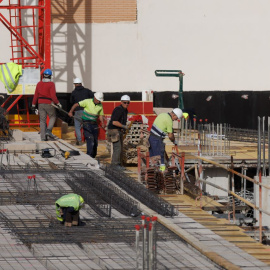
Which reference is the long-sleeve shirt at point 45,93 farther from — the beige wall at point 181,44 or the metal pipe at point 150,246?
the metal pipe at point 150,246

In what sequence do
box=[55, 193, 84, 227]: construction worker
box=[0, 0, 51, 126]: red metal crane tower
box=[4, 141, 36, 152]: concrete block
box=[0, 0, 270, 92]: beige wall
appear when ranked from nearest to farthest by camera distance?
1. box=[55, 193, 84, 227]: construction worker
2. box=[4, 141, 36, 152]: concrete block
3. box=[0, 0, 51, 126]: red metal crane tower
4. box=[0, 0, 270, 92]: beige wall

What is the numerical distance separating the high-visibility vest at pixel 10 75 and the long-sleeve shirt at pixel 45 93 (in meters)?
3.28

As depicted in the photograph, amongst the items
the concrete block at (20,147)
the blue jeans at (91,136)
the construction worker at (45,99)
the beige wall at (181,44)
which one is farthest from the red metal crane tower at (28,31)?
the blue jeans at (91,136)

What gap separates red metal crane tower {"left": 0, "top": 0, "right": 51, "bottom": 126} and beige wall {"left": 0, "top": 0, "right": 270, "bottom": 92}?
2.05 metres

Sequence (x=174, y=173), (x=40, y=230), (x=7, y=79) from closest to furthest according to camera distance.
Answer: (x=40, y=230), (x=174, y=173), (x=7, y=79)

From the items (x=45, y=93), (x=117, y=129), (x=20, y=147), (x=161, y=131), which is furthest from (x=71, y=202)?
(x=45, y=93)

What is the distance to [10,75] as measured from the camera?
28.6 meters

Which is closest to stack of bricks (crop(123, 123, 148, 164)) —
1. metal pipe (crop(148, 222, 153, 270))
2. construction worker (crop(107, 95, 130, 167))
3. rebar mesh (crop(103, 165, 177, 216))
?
construction worker (crop(107, 95, 130, 167))

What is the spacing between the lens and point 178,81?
111 ft

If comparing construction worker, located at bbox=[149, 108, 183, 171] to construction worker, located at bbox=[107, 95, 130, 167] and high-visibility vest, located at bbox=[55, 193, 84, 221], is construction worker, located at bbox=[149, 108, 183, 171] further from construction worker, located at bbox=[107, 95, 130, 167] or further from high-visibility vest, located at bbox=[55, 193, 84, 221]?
high-visibility vest, located at bbox=[55, 193, 84, 221]

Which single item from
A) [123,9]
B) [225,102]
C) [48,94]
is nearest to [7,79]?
[48,94]

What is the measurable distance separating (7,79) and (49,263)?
53.1 feet

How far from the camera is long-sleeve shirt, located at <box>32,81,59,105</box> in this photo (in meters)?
25.4

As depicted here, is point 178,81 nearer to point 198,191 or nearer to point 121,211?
point 198,191
